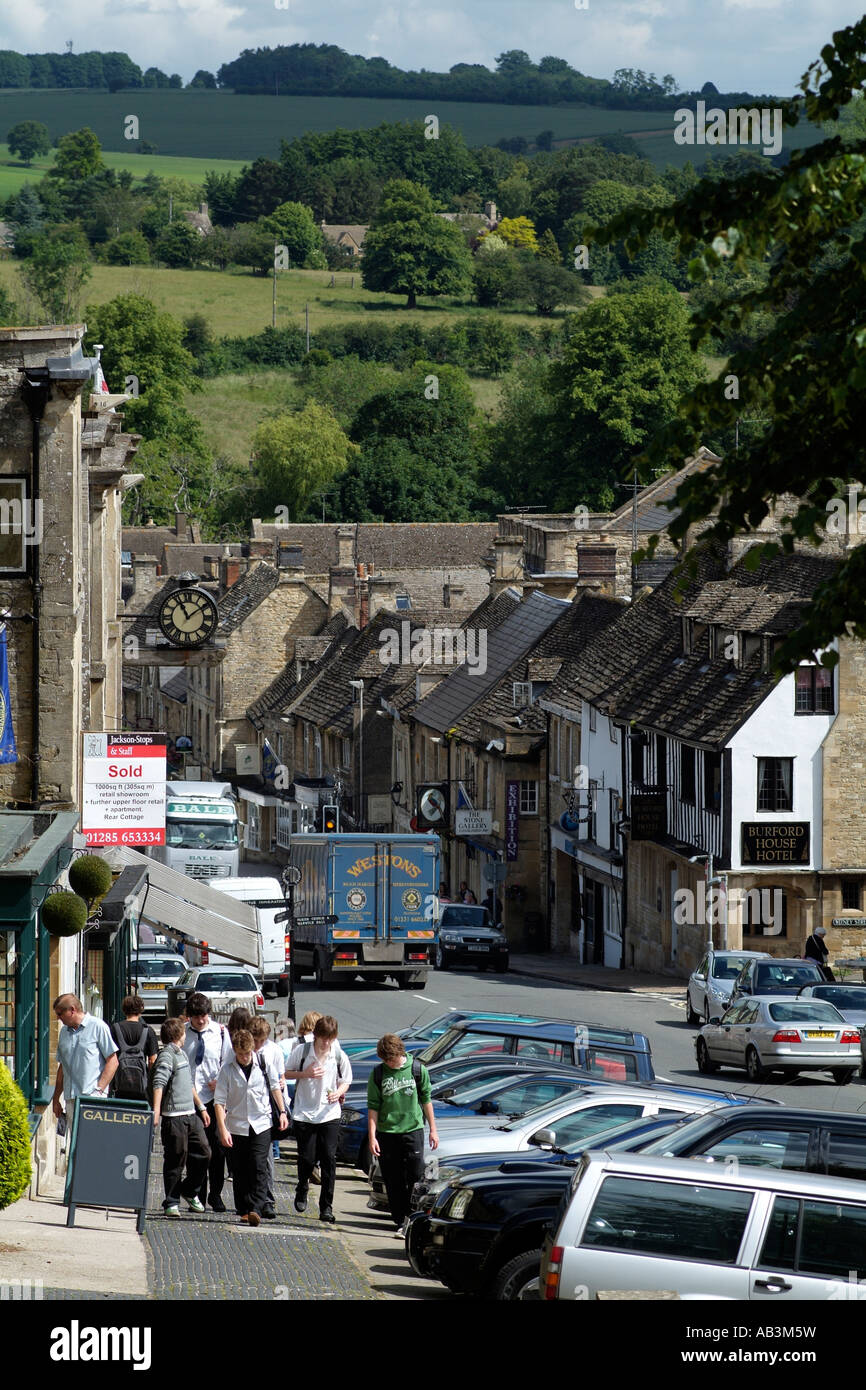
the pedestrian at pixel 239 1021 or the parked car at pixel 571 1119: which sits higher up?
the pedestrian at pixel 239 1021

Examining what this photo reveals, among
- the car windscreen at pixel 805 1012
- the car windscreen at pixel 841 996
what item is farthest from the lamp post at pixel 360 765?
the car windscreen at pixel 805 1012

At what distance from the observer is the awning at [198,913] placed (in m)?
28.0

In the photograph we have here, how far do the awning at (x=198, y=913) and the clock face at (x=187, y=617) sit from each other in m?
14.0

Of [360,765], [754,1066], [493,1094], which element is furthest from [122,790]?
[360,765]

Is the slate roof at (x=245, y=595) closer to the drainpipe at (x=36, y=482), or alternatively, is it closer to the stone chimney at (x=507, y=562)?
the stone chimney at (x=507, y=562)

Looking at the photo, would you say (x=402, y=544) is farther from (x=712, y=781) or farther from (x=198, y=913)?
(x=198, y=913)

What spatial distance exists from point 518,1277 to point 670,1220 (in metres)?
2.01

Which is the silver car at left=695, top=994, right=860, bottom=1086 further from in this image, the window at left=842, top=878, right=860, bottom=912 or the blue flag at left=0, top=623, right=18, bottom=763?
the window at left=842, top=878, right=860, bottom=912

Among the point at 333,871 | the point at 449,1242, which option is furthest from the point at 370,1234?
the point at 333,871

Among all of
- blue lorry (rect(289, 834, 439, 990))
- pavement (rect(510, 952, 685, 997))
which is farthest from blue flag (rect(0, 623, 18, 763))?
pavement (rect(510, 952, 685, 997))

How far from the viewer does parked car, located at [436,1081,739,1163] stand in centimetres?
Answer: 1675

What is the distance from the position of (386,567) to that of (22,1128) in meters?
81.1

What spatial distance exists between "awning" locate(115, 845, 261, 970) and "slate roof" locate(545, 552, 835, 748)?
42.0ft

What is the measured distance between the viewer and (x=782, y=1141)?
41.0 feet
